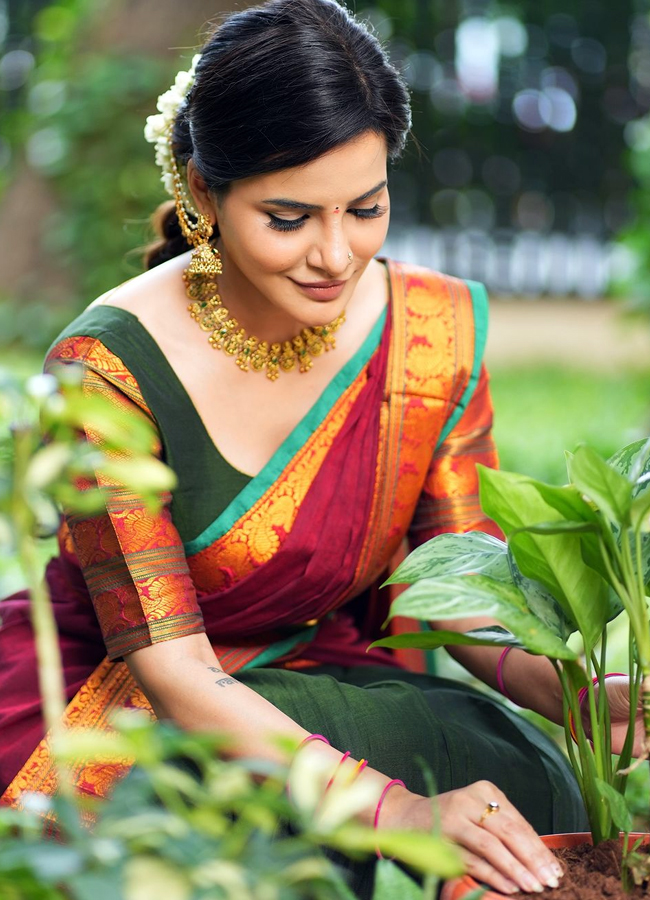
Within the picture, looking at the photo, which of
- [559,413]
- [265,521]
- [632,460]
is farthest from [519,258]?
[632,460]

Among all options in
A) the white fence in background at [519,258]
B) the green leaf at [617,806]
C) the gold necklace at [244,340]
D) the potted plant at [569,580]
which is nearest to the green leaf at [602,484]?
the potted plant at [569,580]

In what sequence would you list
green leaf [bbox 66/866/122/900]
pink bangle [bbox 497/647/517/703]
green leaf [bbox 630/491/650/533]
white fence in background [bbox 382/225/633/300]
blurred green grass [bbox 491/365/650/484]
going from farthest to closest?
white fence in background [bbox 382/225/633/300], blurred green grass [bbox 491/365/650/484], pink bangle [bbox 497/647/517/703], green leaf [bbox 630/491/650/533], green leaf [bbox 66/866/122/900]

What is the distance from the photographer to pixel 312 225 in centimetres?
153

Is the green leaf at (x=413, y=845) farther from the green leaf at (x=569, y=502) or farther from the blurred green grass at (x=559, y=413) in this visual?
the blurred green grass at (x=559, y=413)

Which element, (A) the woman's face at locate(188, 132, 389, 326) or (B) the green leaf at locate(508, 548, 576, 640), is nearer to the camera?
(B) the green leaf at locate(508, 548, 576, 640)

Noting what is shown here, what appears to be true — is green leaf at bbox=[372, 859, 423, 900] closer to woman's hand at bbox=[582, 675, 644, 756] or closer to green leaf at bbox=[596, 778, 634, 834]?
green leaf at bbox=[596, 778, 634, 834]

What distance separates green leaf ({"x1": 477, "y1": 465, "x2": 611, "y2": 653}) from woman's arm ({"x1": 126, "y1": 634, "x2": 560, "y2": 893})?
23 centimetres

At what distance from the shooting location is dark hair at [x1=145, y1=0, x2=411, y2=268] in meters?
1.49

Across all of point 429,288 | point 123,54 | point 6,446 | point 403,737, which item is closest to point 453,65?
point 123,54

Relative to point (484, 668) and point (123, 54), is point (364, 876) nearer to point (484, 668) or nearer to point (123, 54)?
point (484, 668)

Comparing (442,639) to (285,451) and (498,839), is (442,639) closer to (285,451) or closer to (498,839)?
(498,839)

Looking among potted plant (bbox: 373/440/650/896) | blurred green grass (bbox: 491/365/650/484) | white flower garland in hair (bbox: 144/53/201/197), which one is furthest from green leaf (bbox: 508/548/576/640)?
blurred green grass (bbox: 491/365/650/484)

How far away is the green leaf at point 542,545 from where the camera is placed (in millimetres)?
1135

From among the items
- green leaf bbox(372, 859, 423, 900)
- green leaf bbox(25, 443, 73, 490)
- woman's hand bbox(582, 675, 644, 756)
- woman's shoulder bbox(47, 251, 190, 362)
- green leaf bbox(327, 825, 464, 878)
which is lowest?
woman's hand bbox(582, 675, 644, 756)
